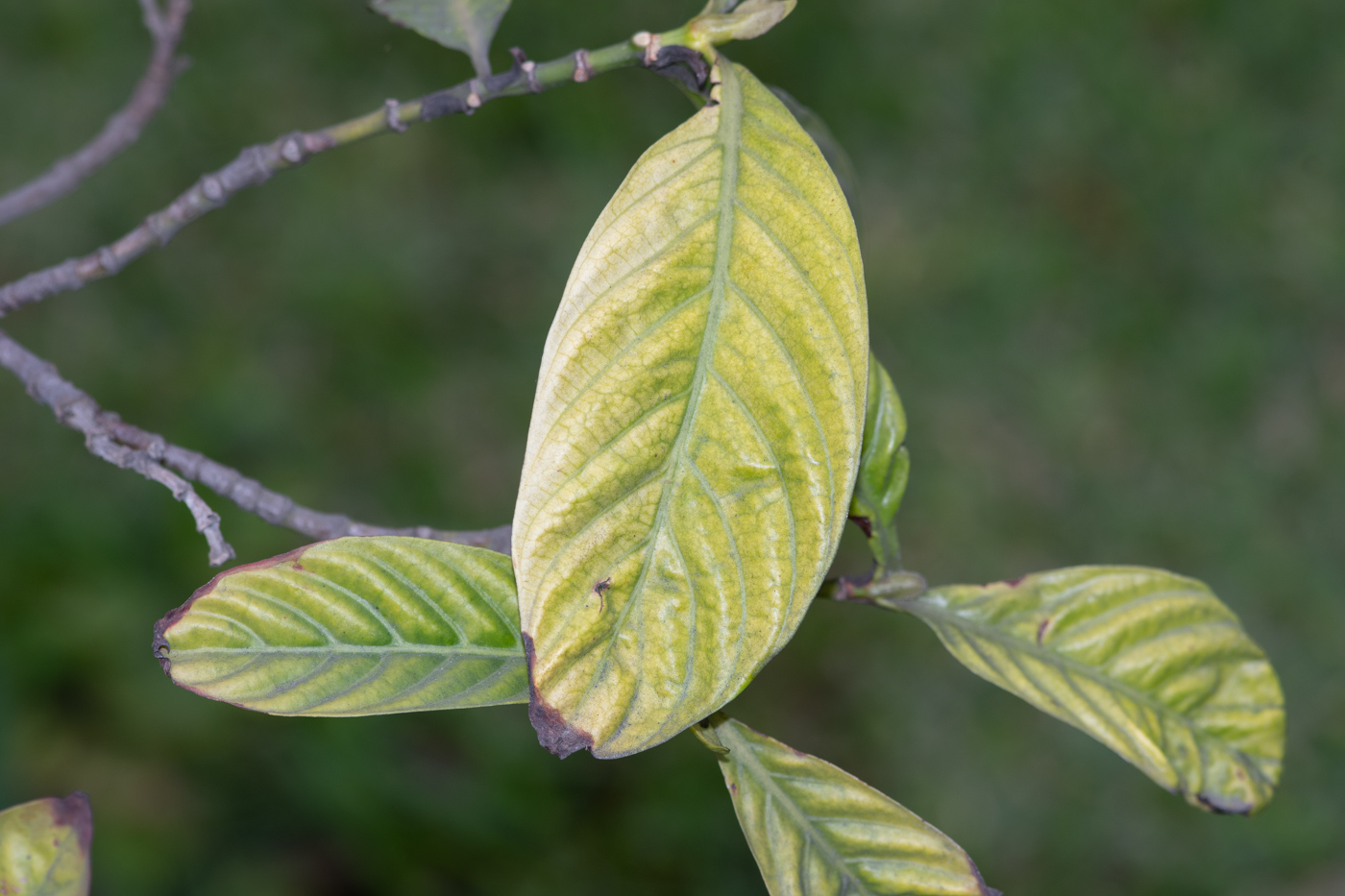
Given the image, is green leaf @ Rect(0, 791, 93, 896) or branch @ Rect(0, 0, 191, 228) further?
branch @ Rect(0, 0, 191, 228)

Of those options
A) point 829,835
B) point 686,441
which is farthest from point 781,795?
point 686,441

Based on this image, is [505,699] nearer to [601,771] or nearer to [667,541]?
[667,541]

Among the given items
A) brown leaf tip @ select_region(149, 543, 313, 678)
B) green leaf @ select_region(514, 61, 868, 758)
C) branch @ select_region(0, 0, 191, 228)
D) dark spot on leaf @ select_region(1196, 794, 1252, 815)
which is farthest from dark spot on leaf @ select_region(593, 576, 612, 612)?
branch @ select_region(0, 0, 191, 228)

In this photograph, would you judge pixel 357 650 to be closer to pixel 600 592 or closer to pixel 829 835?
pixel 600 592

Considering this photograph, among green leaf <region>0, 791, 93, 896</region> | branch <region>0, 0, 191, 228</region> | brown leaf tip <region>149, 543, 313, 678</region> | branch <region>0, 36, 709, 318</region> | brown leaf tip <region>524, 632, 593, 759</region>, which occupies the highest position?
branch <region>0, 0, 191, 228</region>

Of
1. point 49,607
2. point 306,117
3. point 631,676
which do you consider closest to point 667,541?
point 631,676

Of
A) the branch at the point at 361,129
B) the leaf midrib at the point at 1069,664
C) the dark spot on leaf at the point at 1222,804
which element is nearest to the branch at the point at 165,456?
the branch at the point at 361,129

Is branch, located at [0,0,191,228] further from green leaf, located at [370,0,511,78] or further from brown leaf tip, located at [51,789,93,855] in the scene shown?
brown leaf tip, located at [51,789,93,855]

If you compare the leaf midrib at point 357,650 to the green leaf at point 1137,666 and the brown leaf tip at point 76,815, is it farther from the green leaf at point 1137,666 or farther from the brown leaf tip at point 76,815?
the green leaf at point 1137,666
